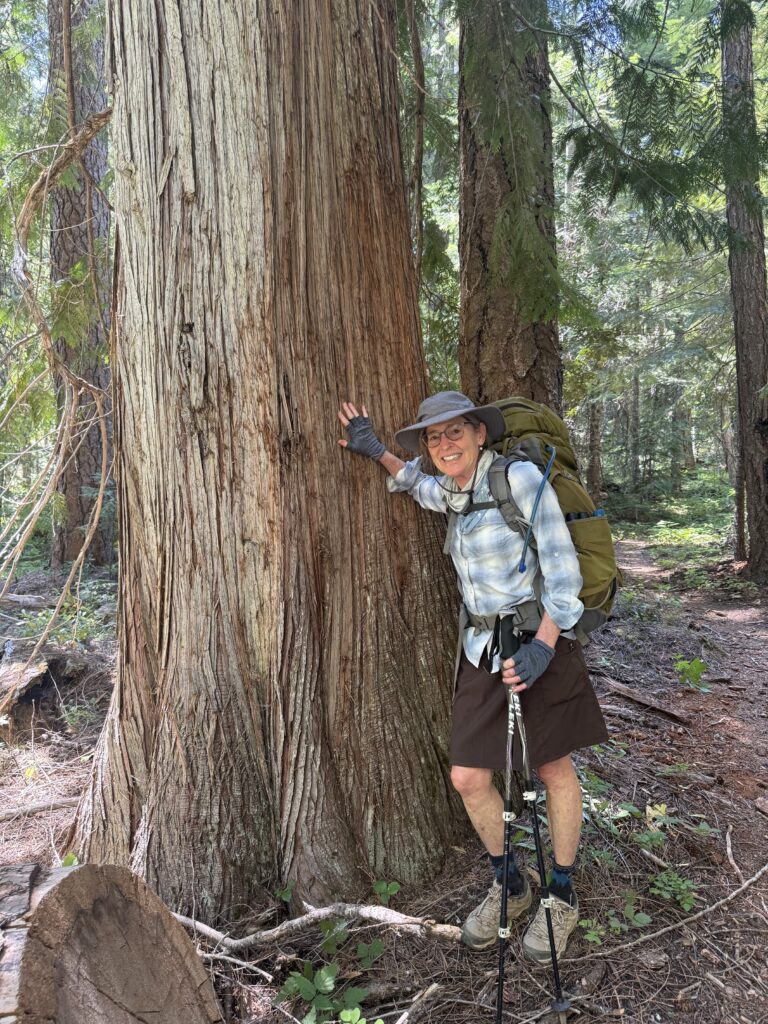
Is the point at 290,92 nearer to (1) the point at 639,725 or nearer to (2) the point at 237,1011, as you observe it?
(2) the point at 237,1011

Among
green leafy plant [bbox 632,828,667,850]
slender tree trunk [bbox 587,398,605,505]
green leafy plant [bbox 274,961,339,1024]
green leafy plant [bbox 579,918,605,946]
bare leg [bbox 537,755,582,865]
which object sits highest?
slender tree trunk [bbox 587,398,605,505]

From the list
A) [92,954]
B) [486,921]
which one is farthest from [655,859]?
[92,954]

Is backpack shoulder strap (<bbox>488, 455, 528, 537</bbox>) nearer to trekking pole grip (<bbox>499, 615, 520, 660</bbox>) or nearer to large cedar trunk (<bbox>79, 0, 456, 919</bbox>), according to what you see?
trekking pole grip (<bbox>499, 615, 520, 660</bbox>)

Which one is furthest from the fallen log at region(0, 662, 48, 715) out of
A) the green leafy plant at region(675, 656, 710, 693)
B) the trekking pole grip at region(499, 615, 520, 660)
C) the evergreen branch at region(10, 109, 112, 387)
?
the green leafy plant at region(675, 656, 710, 693)

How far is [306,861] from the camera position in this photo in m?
2.93

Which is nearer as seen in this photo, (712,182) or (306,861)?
(306,861)

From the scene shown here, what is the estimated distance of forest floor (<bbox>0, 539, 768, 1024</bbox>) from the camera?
2.52 m

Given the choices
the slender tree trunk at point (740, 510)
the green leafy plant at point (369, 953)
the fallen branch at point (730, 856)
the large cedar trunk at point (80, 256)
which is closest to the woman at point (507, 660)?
the green leafy plant at point (369, 953)

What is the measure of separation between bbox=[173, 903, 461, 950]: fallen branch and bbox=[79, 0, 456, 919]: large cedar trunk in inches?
6.6

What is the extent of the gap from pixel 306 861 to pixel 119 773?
95 cm

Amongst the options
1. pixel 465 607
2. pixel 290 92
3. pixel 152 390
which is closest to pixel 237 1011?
pixel 465 607

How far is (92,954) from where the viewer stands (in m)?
1.48

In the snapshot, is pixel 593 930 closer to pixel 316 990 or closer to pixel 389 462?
pixel 316 990

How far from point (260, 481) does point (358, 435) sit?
0.46 meters
